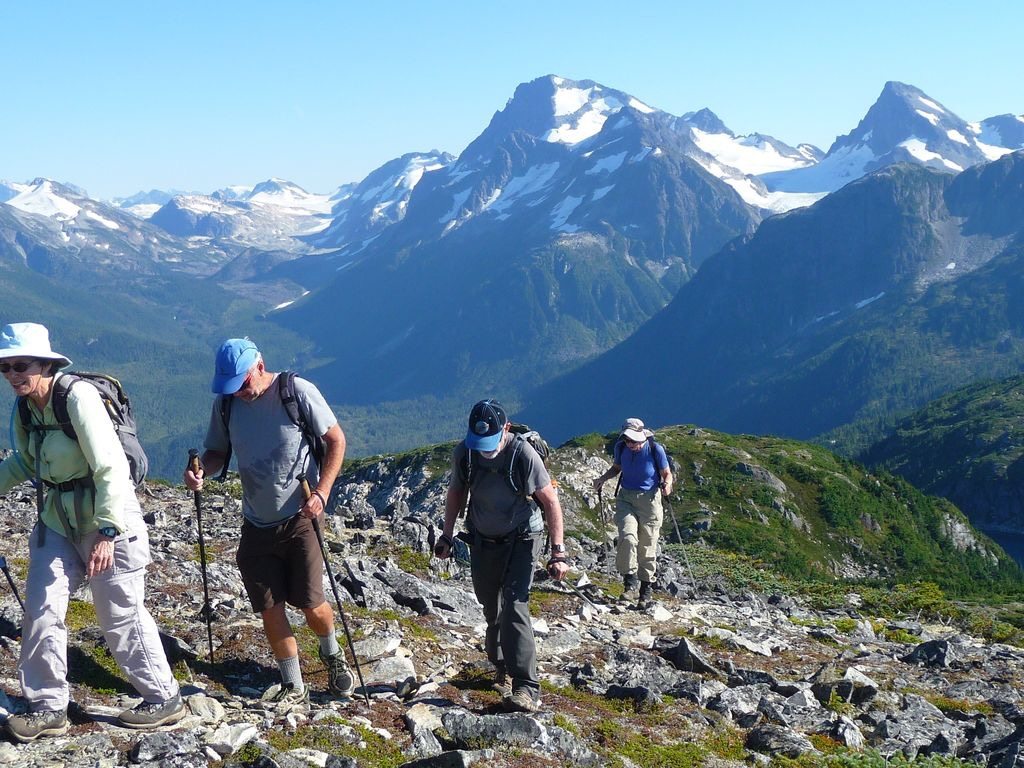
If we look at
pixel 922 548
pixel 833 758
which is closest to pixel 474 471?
pixel 833 758

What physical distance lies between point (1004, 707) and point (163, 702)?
41.2 ft

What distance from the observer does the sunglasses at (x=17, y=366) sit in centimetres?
916

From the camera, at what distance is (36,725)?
9523mm

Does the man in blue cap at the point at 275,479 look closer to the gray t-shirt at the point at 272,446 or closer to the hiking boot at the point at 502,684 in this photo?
the gray t-shirt at the point at 272,446

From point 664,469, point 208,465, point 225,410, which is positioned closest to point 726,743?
point 208,465

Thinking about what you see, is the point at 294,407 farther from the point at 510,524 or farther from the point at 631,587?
the point at 631,587

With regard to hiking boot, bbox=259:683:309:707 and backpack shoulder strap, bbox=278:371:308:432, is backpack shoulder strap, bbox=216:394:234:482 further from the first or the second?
hiking boot, bbox=259:683:309:707

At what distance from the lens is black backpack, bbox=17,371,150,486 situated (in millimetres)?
9352

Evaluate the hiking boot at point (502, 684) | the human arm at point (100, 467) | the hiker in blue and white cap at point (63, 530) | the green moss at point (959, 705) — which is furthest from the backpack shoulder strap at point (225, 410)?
the green moss at point (959, 705)

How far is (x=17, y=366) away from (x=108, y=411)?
0.98m

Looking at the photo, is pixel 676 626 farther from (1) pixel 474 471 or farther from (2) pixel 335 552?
(1) pixel 474 471

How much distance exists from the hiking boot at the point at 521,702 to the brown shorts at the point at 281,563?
2.70 m

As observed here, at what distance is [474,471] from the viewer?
39.4 feet

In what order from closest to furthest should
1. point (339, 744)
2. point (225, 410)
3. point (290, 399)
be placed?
point (339, 744)
point (290, 399)
point (225, 410)
